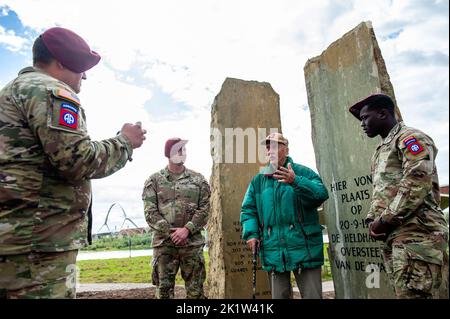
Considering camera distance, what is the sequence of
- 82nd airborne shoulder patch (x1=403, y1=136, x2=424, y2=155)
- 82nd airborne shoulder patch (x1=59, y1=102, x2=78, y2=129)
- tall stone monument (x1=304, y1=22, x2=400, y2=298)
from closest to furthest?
1. 82nd airborne shoulder patch (x1=59, y1=102, x2=78, y2=129)
2. 82nd airborne shoulder patch (x1=403, y1=136, x2=424, y2=155)
3. tall stone monument (x1=304, y1=22, x2=400, y2=298)

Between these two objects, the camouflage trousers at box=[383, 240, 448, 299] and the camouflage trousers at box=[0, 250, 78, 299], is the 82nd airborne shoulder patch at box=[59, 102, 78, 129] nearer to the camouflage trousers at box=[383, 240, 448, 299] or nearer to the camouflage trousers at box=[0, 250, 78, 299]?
the camouflage trousers at box=[0, 250, 78, 299]

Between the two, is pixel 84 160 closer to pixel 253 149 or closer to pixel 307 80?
pixel 307 80

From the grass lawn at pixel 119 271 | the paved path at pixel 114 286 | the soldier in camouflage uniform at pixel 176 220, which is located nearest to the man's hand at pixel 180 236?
the soldier in camouflage uniform at pixel 176 220

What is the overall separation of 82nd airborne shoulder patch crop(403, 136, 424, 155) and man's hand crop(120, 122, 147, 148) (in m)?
1.77

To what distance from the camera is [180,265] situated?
3936 millimetres

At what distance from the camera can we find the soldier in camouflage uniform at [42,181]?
5.56ft

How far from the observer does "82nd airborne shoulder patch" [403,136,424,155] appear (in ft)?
7.89

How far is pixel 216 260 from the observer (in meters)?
4.89

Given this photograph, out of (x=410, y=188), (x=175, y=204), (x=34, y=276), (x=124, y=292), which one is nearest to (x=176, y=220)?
(x=175, y=204)

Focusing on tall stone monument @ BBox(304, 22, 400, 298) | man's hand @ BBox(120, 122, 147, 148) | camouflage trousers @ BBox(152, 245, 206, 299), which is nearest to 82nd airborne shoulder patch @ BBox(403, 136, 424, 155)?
tall stone monument @ BBox(304, 22, 400, 298)

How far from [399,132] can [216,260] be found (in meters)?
3.09

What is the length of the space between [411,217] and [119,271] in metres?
7.44
